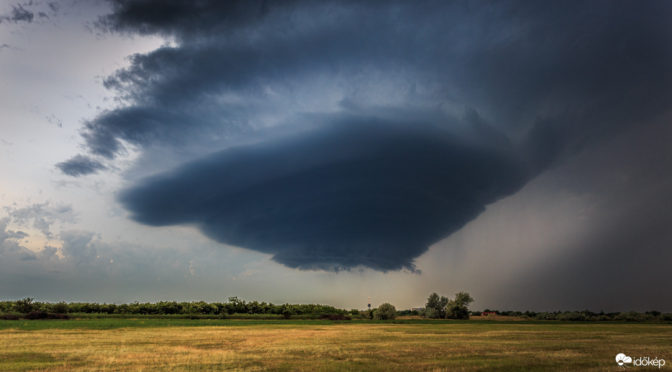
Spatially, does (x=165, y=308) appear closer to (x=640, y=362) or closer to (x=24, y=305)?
(x=24, y=305)

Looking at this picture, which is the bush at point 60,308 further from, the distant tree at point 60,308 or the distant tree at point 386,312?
the distant tree at point 386,312

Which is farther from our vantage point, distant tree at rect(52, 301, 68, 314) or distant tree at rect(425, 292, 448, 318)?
distant tree at rect(425, 292, 448, 318)

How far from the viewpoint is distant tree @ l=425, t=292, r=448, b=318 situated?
473 feet

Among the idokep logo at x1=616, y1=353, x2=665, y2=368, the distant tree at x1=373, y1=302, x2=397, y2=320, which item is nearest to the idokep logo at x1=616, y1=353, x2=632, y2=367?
the idokep logo at x1=616, y1=353, x2=665, y2=368

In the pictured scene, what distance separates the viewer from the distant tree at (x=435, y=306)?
144200mm

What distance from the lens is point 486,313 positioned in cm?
15988

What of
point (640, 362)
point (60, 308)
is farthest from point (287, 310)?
point (640, 362)

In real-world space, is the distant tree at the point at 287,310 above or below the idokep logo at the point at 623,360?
below

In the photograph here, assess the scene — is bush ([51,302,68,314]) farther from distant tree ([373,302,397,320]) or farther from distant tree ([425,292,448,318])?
distant tree ([425,292,448,318])

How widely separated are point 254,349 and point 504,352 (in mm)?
22886

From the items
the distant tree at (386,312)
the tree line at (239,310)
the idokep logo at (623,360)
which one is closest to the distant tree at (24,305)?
the tree line at (239,310)

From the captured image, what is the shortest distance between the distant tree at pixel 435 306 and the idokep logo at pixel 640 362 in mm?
119263

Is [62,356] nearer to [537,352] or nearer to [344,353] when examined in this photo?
[344,353]

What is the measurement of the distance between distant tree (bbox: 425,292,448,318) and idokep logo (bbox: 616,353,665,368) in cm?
11926
